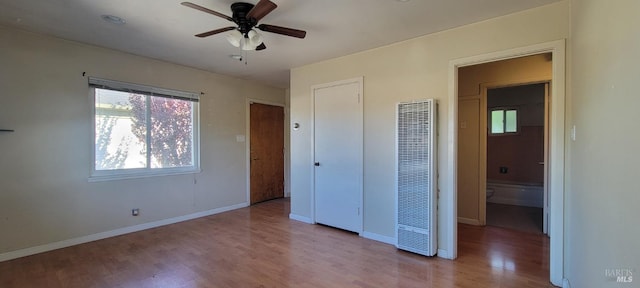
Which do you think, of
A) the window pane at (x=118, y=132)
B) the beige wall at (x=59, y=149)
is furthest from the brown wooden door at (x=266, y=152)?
the window pane at (x=118, y=132)

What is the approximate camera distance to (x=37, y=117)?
3.18 m

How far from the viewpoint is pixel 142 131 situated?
4.06 meters

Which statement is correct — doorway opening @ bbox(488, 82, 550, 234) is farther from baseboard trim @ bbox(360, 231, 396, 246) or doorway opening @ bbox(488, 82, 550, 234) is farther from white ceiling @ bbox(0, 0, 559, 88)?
white ceiling @ bbox(0, 0, 559, 88)

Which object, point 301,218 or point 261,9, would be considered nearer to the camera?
point 261,9

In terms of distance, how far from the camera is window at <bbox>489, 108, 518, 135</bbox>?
5.93m

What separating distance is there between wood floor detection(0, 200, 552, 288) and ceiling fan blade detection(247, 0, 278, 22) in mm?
2326

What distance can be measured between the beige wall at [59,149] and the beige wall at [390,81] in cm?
201

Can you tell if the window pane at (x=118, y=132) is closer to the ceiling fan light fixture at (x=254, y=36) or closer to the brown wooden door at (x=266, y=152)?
the brown wooden door at (x=266, y=152)

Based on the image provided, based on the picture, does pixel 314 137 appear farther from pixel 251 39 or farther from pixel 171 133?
pixel 171 133

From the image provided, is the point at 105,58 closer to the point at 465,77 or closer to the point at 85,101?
the point at 85,101

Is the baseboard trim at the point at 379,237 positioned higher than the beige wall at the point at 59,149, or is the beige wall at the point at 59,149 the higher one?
the beige wall at the point at 59,149

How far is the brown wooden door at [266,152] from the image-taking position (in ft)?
18.4

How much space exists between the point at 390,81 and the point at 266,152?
329 centimetres

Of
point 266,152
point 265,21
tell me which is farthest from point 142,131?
point 265,21
